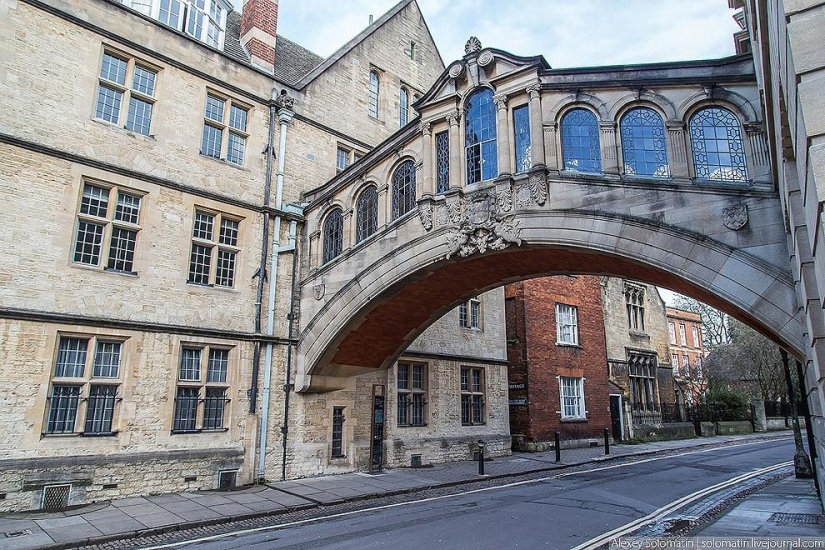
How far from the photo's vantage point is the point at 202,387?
13.6m

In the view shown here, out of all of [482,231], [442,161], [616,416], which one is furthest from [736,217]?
[616,416]

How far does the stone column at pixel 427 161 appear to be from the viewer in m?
13.3

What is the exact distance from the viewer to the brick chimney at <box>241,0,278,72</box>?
55.5 feet

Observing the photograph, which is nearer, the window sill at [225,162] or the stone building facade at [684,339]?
the window sill at [225,162]

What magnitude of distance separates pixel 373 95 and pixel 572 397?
15.2 meters

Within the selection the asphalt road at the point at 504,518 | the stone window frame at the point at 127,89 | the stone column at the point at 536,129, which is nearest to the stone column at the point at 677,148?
the stone column at the point at 536,129

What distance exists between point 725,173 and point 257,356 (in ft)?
37.6

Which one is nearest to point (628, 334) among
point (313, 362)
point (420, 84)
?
point (420, 84)

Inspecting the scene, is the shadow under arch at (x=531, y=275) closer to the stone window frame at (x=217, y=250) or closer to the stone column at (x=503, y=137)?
the stone column at (x=503, y=137)

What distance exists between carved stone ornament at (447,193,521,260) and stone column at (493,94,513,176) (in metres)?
0.63

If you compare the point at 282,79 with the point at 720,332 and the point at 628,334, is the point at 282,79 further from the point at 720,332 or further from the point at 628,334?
the point at 720,332

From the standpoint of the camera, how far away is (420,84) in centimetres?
2195

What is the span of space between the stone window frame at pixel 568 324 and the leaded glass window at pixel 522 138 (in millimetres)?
13899

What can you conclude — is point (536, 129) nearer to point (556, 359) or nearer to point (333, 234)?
point (333, 234)
